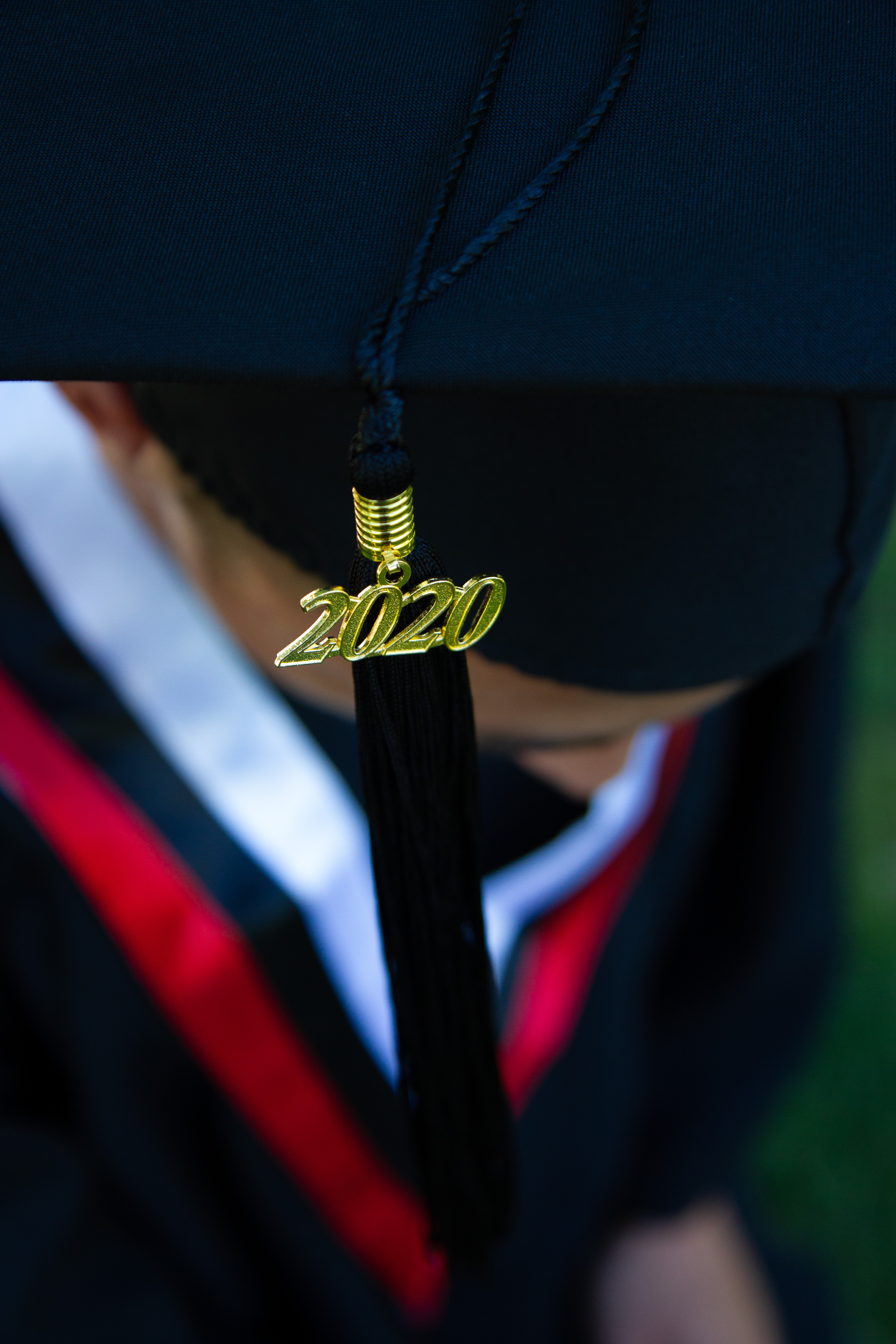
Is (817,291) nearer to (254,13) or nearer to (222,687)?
(254,13)

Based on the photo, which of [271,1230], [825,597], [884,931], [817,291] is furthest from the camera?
[884,931]

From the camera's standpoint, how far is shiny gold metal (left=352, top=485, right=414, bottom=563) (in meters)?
0.49

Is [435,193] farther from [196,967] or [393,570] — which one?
[196,967]

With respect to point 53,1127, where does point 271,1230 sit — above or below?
below

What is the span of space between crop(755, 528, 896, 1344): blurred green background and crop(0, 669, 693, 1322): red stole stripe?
778 mm

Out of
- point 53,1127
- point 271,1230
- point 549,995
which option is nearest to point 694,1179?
point 549,995

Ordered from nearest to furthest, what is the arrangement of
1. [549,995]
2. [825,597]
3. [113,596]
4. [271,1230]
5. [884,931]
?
[825,597] < [113,596] < [271,1230] < [549,995] < [884,931]

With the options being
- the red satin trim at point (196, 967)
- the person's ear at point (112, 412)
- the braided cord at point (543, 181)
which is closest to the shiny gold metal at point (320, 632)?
the braided cord at point (543, 181)

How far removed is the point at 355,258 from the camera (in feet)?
1.62

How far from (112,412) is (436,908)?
1.33 ft

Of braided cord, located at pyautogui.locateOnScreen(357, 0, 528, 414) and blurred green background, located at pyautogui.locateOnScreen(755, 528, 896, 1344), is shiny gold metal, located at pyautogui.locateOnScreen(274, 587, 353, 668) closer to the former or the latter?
braided cord, located at pyautogui.locateOnScreen(357, 0, 528, 414)

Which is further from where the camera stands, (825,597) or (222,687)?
(222,687)

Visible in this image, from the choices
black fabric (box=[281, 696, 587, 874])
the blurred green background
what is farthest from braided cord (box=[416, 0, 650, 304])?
the blurred green background

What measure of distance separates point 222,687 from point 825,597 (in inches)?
21.1
